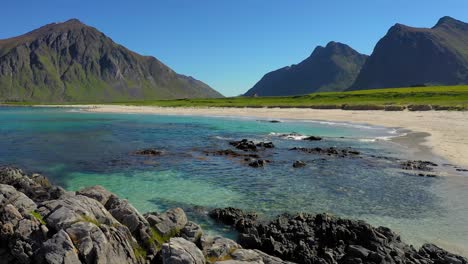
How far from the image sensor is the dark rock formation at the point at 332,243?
1373cm

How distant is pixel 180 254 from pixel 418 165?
26.0 meters

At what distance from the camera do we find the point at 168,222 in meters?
14.9

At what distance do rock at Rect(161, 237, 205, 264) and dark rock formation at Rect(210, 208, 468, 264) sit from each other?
3.65 meters

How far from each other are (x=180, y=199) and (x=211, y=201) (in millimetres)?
1900

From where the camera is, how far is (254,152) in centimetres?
4094

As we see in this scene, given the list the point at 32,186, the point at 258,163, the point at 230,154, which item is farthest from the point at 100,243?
the point at 230,154

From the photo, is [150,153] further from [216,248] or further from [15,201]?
[216,248]

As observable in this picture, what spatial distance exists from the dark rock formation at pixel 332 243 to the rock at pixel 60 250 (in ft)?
23.0

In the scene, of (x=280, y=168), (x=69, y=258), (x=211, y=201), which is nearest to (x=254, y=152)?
(x=280, y=168)

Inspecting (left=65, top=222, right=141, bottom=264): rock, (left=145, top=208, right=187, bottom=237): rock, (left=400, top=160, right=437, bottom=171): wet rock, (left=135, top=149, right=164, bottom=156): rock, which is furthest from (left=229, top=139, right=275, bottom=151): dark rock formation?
(left=65, top=222, right=141, bottom=264): rock

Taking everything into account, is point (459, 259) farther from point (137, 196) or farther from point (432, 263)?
point (137, 196)

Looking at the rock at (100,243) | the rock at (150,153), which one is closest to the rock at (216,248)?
the rock at (100,243)

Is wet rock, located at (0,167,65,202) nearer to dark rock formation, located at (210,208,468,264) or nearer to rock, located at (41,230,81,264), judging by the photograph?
rock, located at (41,230,81,264)

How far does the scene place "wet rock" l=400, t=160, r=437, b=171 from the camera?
30.6 meters
